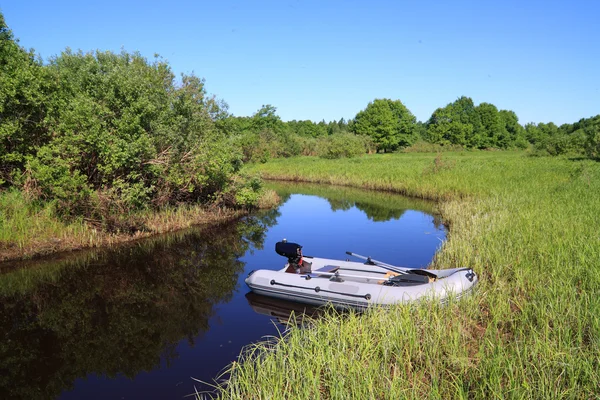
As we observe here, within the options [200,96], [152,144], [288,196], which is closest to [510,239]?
[152,144]

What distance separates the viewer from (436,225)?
1578cm

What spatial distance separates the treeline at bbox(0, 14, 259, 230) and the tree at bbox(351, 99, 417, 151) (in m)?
47.1

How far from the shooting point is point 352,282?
770 centimetres

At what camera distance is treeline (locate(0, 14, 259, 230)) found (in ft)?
37.5

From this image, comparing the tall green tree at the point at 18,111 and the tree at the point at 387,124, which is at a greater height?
the tree at the point at 387,124

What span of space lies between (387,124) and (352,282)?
5485cm

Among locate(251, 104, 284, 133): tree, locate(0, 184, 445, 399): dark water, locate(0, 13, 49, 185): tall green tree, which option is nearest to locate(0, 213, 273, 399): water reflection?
locate(0, 184, 445, 399): dark water

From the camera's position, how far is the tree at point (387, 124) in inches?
2355

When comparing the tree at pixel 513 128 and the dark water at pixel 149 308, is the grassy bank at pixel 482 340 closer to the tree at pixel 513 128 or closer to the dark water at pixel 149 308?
the dark water at pixel 149 308

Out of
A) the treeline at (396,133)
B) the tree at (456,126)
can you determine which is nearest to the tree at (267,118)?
the treeline at (396,133)

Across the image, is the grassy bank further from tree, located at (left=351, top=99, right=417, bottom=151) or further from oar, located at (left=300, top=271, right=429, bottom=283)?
tree, located at (left=351, top=99, right=417, bottom=151)

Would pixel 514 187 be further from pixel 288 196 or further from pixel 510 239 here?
pixel 288 196

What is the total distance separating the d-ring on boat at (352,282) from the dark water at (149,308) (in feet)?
1.56

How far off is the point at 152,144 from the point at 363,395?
1165cm
